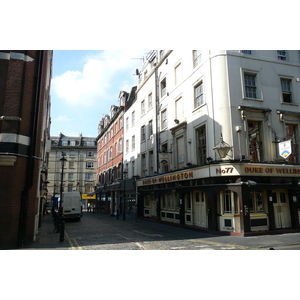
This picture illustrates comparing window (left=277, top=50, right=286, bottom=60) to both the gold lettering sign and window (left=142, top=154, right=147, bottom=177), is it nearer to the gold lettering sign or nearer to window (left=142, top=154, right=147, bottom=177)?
the gold lettering sign

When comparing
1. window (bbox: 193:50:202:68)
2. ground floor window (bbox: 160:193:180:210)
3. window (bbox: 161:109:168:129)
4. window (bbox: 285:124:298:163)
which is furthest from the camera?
window (bbox: 161:109:168:129)

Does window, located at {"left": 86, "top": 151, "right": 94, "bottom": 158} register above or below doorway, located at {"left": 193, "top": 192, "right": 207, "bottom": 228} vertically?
above

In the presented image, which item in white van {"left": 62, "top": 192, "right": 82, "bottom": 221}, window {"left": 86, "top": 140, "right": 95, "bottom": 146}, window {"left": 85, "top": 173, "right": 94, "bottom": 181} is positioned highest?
window {"left": 86, "top": 140, "right": 95, "bottom": 146}

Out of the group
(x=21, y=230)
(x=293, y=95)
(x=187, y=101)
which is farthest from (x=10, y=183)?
(x=293, y=95)

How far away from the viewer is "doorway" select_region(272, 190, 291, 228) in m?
15.7

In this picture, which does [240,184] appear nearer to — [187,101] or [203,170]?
[203,170]

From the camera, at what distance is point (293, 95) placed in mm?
17594

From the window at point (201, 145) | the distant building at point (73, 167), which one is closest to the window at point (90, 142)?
the distant building at point (73, 167)

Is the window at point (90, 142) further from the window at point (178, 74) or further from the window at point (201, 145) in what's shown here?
the window at point (201, 145)

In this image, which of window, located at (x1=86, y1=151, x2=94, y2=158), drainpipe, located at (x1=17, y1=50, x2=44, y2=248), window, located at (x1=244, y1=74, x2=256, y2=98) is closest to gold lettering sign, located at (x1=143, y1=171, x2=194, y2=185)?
window, located at (x1=244, y1=74, x2=256, y2=98)

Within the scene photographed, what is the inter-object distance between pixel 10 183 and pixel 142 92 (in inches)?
817

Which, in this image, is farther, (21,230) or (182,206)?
(182,206)

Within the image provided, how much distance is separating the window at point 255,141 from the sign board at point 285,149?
115cm

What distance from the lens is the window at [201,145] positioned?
56.9 feet
